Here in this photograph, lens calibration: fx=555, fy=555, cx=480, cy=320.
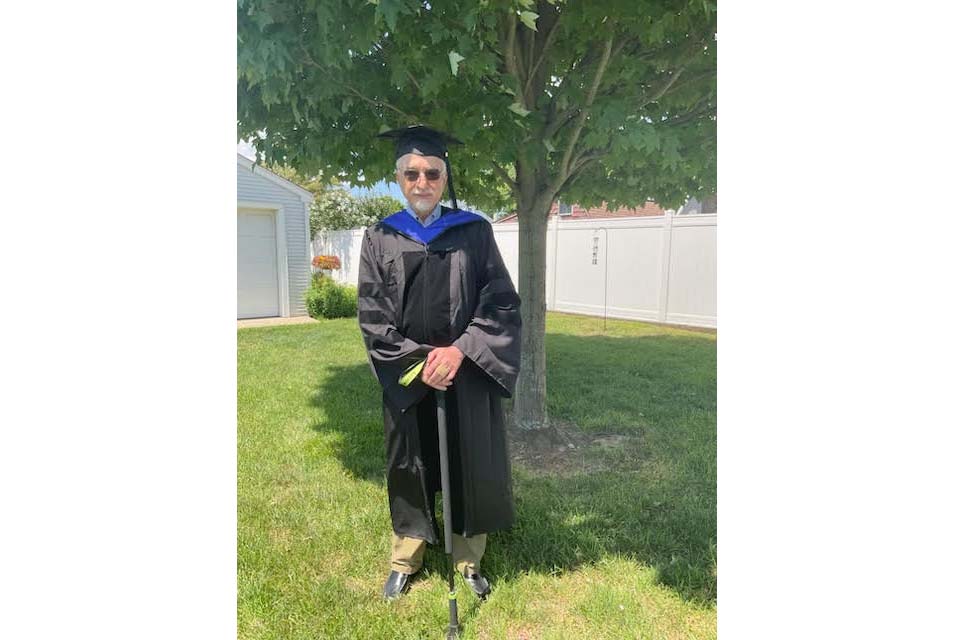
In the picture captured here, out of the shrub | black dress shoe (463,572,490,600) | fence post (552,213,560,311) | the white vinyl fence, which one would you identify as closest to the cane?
black dress shoe (463,572,490,600)

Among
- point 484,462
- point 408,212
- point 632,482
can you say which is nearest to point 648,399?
point 632,482

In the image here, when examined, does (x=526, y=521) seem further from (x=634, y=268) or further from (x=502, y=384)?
(x=634, y=268)

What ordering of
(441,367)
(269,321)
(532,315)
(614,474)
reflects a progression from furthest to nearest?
(269,321) → (532,315) → (614,474) → (441,367)

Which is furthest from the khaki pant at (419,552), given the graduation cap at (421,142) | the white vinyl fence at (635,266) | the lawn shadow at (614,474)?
the white vinyl fence at (635,266)

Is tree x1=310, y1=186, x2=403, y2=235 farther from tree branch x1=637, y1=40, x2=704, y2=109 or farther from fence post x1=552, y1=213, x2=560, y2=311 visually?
tree branch x1=637, y1=40, x2=704, y2=109

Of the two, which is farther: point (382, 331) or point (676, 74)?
point (676, 74)

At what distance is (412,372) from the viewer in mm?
2398

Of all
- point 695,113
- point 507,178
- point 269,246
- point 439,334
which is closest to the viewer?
point 439,334

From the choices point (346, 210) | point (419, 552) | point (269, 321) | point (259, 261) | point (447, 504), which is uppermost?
point (346, 210)

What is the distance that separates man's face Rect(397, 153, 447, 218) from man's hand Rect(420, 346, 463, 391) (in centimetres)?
63

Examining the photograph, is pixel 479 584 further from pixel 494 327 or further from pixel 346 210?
pixel 346 210

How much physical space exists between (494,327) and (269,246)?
9.70 m

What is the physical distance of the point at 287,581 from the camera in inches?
Answer: 108

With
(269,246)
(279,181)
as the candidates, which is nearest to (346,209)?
(279,181)
